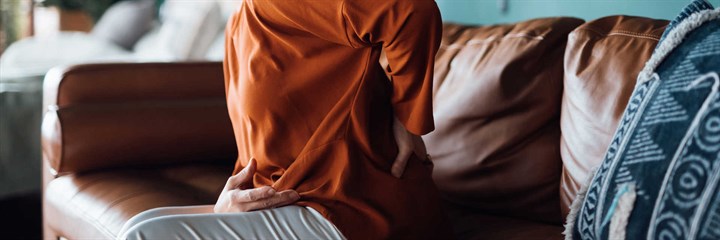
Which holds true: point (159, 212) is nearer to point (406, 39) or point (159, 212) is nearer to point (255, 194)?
point (255, 194)

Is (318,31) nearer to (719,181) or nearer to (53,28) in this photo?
(719,181)

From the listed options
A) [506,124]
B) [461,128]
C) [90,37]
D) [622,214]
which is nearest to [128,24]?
[90,37]

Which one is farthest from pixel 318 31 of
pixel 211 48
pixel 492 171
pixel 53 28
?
pixel 53 28

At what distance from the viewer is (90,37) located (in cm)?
444

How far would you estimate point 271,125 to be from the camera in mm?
1277

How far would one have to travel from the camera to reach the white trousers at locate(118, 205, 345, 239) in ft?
3.70

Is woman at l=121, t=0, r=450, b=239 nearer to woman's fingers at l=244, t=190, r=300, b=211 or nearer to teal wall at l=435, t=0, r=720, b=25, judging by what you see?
woman's fingers at l=244, t=190, r=300, b=211

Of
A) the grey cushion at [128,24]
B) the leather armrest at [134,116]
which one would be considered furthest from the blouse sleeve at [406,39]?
the grey cushion at [128,24]

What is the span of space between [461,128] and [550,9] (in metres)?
0.58

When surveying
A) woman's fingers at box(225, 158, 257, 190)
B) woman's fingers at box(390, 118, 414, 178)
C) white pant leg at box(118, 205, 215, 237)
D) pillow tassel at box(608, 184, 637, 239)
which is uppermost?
pillow tassel at box(608, 184, 637, 239)

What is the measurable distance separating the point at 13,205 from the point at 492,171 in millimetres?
1942

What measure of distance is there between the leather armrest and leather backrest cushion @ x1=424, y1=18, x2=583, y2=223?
0.65 meters

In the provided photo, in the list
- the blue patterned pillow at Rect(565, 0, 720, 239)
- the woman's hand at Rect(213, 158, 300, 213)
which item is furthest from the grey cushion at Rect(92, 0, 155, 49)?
the blue patterned pillow at Rect(565, 0, 720, 239)

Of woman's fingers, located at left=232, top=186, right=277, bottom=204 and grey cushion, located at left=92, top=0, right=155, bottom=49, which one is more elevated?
woman's fingers, located at left=232, top=186, right=277, bottom=204
